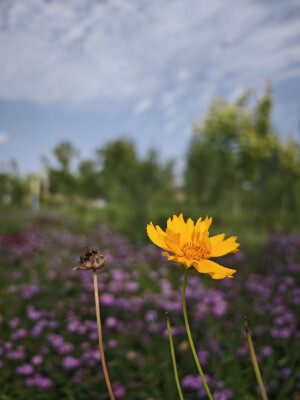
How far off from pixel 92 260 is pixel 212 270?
0.79ft

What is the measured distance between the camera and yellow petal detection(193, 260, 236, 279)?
684 mm

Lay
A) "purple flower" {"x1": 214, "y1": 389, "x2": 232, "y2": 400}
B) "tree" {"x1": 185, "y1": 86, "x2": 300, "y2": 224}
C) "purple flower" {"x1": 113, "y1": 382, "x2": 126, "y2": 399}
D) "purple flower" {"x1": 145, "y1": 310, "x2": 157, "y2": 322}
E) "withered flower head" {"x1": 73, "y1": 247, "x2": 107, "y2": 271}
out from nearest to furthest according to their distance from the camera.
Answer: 1. "withered flower head" {"x1": 73, "y1": 247, "x2": 107, "y2": 271}
2. "purple flower" {"x1": 214, "y1": 389, "x2": 232, "y2": 400}
3. "purple flower" {"x1": 113, "y1": 382, "x2": 126, "y2": 399}
4. "purple flower" {"x1": 145, "y1": 310, "x2": 157, "y2": 322}
5. "tree" {"x1": 185, "y1": 86, "x2": 300, "y2": 224}

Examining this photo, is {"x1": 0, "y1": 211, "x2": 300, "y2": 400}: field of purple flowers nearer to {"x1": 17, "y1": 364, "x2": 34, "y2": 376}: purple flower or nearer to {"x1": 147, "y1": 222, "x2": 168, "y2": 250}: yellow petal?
{"x1": 17, "y1": 364, "x2": 34, "y2": 376}: purple flower

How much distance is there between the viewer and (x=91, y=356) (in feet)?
7.07

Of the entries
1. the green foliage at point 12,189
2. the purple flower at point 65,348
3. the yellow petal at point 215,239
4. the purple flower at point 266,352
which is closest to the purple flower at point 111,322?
the purple flower at point 65,348

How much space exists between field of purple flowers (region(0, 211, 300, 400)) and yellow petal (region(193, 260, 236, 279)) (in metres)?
0.84

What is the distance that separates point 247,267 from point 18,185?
18269 millimetres

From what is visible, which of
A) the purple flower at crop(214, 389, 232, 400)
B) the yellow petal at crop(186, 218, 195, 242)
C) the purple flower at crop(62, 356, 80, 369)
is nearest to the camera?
the yellow petal at crop(186, 218, 195, 242)

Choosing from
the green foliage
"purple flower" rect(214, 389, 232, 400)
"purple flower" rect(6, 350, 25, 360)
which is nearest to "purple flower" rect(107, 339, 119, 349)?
"purple flower" rect(6, 350, 25, 360)

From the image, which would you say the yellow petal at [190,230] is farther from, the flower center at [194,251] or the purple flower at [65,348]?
the purple flower at [65,348]

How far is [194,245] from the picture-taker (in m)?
0.76

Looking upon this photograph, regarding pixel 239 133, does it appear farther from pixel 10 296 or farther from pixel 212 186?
pixel 10 296

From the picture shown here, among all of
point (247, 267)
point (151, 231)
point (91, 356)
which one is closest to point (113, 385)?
point (91, 356)

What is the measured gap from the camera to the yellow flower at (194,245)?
2.34ft
